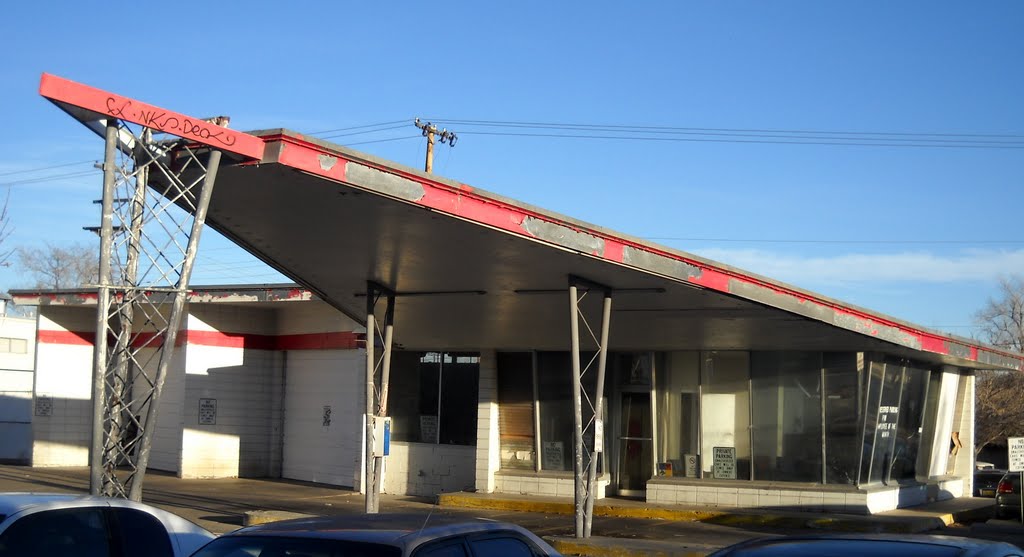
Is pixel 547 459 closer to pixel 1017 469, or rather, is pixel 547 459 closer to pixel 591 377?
pixel 591 377

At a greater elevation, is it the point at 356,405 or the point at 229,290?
the point at 229,290

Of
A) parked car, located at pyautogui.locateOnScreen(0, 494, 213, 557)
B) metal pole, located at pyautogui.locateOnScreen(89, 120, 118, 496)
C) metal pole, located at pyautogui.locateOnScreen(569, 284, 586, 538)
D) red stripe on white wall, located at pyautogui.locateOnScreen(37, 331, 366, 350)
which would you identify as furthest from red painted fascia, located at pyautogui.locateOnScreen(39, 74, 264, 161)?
red stripe on white wall, located at pyautogui.locateOnScreen(37, 331, 366, 350)

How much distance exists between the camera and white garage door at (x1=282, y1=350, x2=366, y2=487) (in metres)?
27.3

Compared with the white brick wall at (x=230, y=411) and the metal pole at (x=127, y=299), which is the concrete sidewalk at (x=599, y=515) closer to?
the white brick wall at (x=230, y=411)

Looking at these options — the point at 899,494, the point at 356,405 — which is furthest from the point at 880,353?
the point at 356,405

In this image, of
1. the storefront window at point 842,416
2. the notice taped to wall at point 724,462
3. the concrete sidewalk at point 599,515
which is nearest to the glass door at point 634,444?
the concrete sidewalk at point 599,515

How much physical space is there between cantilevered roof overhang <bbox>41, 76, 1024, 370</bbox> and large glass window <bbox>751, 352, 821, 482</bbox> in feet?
1.81

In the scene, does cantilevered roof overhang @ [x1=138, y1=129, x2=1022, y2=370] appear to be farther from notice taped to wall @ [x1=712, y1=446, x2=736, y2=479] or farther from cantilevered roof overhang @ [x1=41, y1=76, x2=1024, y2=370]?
notice taped to wall @ [x1=712, y1=446, x2=736, y2=479]

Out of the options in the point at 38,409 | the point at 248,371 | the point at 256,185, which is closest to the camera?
the point at 256,185

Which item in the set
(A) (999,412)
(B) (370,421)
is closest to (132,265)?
(B) (370,421)

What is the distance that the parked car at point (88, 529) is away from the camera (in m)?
6.65

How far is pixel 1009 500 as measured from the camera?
23406 millimetres

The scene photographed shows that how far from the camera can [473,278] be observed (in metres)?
16.8

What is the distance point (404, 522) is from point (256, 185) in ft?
25.1
